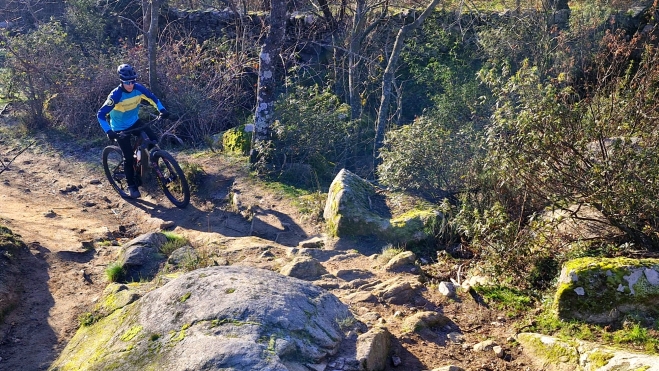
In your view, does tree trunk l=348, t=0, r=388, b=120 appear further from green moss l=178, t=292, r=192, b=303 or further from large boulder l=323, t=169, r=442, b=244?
green moss l=178, t=292, r=192, b=303

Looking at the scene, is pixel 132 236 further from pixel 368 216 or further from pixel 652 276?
pixel 652 276

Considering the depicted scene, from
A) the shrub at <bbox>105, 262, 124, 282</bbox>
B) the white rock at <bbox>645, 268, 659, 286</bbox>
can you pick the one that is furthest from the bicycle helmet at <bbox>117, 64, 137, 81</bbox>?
the white rock at <bbox>645, 268, 659, 286</bbox>

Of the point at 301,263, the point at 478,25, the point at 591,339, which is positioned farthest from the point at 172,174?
the point at 478,25

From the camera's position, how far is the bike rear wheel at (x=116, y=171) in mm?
9320

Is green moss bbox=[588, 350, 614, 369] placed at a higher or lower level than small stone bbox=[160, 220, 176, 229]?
higher

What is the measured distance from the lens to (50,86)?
1262cm

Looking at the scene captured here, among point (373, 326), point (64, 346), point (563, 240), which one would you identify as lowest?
point (64, 346)

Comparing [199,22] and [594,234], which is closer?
[594,234]

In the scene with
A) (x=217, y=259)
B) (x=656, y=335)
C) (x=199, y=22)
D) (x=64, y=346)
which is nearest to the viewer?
(x=656, y=335)

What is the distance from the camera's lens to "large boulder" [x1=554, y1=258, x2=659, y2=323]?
14.4 feet

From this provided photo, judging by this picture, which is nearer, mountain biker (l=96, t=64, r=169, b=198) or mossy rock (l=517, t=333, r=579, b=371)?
mossy rock (l=517, t=333, r=579, b=371)

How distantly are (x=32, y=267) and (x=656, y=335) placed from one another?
6028 mm

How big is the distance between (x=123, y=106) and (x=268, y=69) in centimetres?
217

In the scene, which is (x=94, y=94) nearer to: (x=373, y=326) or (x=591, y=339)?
(x=373, y=326)
